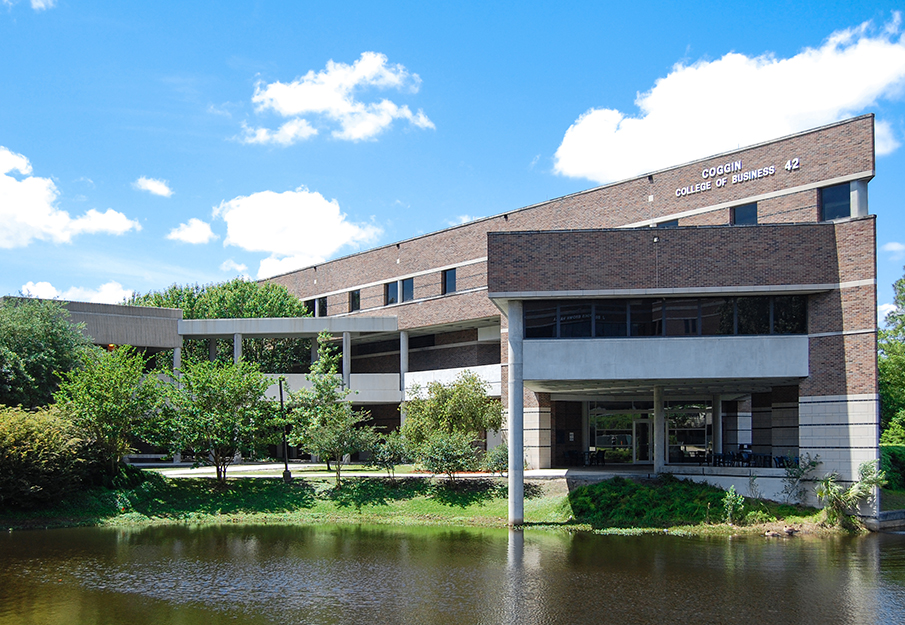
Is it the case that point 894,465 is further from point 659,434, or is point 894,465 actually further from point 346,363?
point 346,363

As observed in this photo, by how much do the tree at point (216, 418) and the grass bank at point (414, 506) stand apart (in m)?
1.53

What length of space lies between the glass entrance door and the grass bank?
952 cm

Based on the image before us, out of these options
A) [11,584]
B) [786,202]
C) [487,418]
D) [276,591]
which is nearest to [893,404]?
[786,202]

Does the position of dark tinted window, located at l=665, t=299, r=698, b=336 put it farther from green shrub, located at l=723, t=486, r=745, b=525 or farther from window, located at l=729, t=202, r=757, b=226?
window, located at l=729, t=202, r=757, b=226

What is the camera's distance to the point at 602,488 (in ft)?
92.3

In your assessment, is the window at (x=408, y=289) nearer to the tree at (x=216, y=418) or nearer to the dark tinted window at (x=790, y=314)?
the tree at (x=216, y=418)

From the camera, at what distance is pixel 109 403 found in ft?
102

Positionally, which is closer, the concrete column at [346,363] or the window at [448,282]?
the window at [448,282]

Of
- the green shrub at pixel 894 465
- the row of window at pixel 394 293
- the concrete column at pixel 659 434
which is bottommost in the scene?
the green shrub at pixel 894 465

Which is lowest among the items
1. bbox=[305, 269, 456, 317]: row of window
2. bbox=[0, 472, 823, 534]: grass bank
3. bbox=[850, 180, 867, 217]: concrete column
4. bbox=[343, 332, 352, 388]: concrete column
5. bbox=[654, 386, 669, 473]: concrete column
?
bbox=[0, 472, 823, 534]: grass bank

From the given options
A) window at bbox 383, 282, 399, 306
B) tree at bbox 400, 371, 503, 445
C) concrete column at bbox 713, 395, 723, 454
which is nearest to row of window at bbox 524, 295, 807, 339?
tree at bbox 400, 371, 503, 445

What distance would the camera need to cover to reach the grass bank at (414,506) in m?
26.1

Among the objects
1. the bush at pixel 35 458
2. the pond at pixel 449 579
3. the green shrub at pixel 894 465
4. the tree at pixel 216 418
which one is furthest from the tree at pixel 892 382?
the bush at pixel 35 458

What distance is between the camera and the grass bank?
85.6ft
